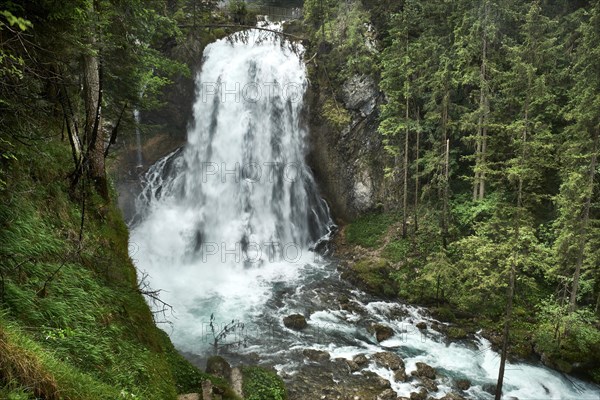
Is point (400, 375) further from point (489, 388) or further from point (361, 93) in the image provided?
point (361, 93)

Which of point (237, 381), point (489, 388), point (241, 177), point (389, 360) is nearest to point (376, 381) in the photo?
point (389, 360)

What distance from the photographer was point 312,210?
2409 centimetres

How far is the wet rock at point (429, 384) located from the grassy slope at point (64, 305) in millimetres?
8051

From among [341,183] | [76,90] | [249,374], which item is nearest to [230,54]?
[341,183]

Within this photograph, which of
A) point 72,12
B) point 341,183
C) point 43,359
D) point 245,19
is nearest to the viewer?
point 43,359

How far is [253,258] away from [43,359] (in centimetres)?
1817

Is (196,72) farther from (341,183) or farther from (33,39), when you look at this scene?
(33,39)

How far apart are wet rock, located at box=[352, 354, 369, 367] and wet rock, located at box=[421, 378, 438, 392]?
1.93 meters

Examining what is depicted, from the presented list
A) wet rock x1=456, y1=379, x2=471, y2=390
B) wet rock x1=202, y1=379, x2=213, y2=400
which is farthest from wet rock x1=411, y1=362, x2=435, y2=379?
wet rock x1=202, y1=379, x2=213, y2=400

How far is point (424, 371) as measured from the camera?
12.8m

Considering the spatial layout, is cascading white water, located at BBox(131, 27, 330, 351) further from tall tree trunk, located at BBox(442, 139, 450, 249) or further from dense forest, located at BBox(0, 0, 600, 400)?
tall tree trunk, located at BBox(442, 139, 450, 249)

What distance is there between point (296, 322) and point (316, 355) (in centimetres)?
204

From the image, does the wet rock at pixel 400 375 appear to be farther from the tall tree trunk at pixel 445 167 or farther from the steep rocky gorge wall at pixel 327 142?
the steep rocky gorge wall at pixel 327 142

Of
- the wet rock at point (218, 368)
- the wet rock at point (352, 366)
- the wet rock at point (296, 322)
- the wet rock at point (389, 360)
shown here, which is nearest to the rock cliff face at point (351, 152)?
the wet rock at point (296, 322)
